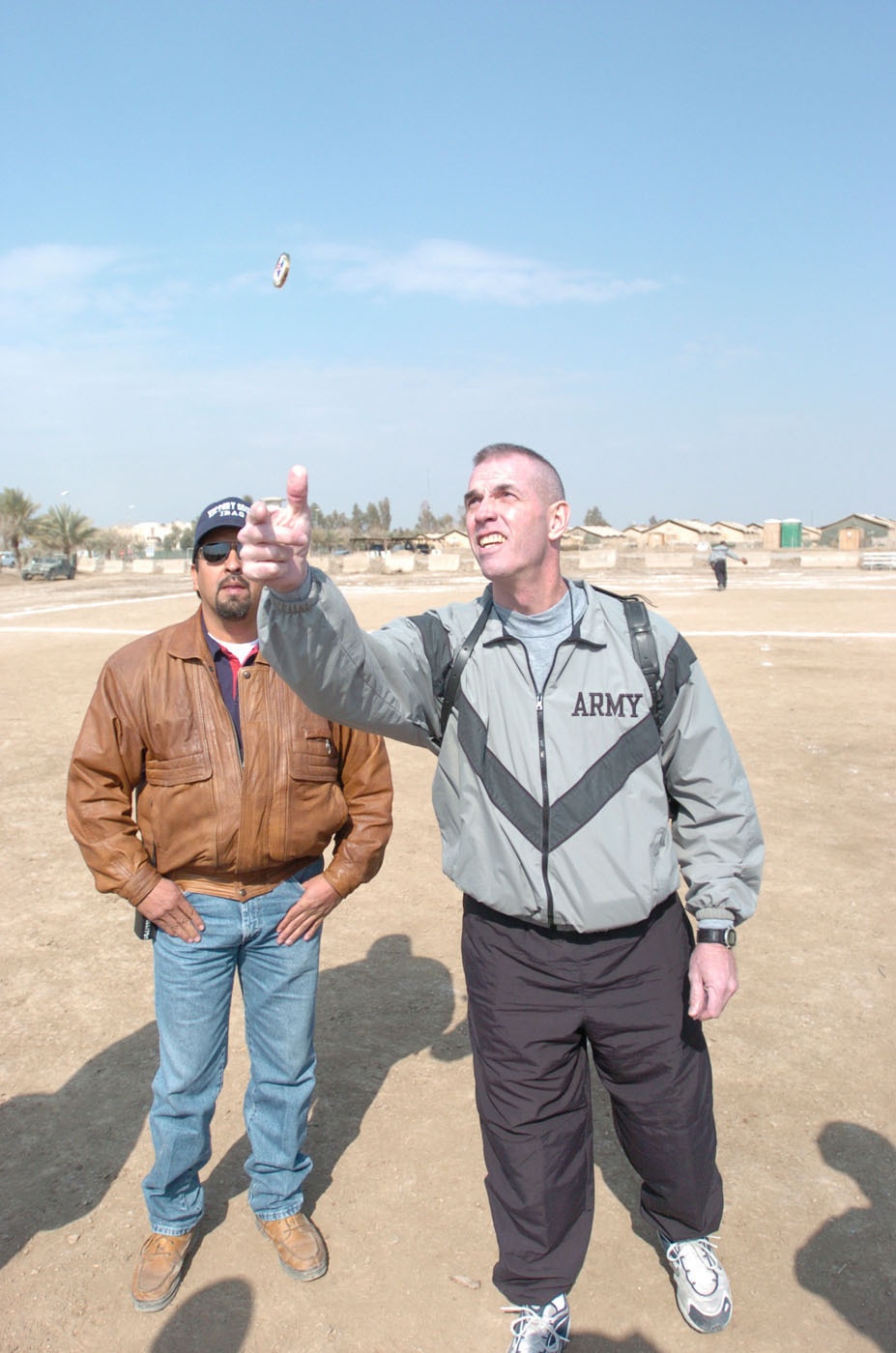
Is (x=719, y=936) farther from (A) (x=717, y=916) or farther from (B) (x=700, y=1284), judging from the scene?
(B) (x=700, y=1284)

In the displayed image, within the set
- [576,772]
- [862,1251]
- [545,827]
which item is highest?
[576,772]

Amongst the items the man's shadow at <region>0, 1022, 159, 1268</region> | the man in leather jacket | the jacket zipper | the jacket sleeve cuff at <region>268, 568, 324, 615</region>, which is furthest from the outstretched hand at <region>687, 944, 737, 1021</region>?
the man's shadow at <region>0, 1022, 159, 1268</region>

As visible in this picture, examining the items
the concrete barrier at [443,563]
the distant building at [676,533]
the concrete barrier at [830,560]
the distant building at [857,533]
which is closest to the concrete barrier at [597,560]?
the concrete barrier at [443,563]

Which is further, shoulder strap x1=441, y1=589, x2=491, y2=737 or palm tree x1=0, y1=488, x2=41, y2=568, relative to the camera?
palm tree x1=0, y1=488, x2=41, y2=568

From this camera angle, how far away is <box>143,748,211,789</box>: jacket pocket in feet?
8.44

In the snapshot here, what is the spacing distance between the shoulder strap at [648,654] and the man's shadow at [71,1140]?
2269 millimetres

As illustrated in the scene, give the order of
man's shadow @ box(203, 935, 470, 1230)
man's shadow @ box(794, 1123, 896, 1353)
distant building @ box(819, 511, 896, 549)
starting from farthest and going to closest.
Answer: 1. distant building @ box(819, 511, 896, 549)
2. man's shadow @ box(203, 935, 470, 1230)
3. man's shadow @ box(794, 1123, 896, 1353)

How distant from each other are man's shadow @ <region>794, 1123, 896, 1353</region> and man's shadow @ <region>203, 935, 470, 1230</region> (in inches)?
51.9

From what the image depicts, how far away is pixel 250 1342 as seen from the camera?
95.8 inches

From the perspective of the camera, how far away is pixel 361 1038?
3904 mm

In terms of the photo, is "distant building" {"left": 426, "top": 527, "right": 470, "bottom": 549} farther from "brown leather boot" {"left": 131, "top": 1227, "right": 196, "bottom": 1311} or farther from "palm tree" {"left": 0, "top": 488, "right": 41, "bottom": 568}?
"brown leather boot" {"left": 131, "top": 1227, "right": 196, "bottom": 1311}

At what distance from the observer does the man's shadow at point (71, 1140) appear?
2906 millimetres

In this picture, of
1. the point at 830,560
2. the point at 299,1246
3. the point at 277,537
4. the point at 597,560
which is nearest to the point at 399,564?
the point at 597,560

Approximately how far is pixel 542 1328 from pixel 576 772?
4.49ft
